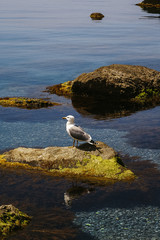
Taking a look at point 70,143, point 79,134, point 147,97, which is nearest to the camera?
point 79,134

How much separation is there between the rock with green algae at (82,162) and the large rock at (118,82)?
13800mm

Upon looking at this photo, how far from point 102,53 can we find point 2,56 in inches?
574

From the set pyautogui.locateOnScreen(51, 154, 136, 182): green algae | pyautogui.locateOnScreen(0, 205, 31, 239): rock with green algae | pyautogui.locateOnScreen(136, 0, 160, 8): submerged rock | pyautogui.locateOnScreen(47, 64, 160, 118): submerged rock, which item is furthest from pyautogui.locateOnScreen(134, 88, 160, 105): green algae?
pyautogui.locateOnScreen(136, 0, 160, 8): submerged rock

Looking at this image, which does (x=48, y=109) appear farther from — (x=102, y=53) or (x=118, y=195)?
(x=102, y=53)

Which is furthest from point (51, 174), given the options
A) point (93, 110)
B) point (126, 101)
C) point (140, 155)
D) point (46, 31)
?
point (46, 31)

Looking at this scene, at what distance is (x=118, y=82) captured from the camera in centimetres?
3203

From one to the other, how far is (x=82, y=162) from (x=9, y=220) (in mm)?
5498

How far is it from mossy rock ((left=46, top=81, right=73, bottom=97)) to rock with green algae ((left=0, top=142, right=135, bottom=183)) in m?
16.0

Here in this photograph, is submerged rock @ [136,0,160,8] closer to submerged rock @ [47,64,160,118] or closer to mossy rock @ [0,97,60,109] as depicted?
submerged rock @ [47,64,160,118]

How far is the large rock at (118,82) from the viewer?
105ft

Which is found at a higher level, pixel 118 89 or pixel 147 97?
pixel 118 89

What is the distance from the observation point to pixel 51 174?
1827 centimetres

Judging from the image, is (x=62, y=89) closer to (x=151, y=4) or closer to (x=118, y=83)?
(x=118, y=83)

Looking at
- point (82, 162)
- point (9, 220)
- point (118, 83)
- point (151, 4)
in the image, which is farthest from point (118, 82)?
point (151, 4)
